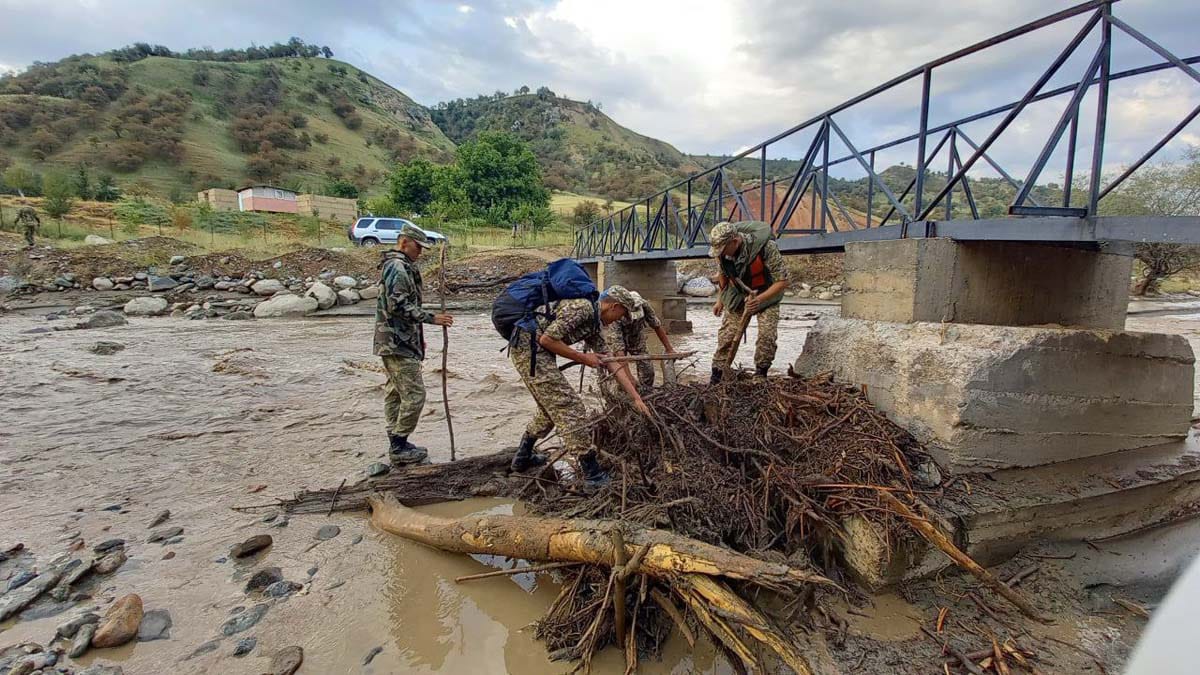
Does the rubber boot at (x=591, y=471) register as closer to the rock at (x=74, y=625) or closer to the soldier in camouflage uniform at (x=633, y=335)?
the soldier in camouflage uniform at (x=633, y=335)

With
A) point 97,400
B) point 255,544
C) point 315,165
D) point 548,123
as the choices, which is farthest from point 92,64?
point 255,544

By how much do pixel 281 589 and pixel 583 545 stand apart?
1.84 metres

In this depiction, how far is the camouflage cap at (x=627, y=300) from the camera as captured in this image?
13.4 ft

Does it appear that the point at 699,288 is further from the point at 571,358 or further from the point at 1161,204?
the point at 571,358

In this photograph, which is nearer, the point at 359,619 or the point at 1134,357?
the point at 359,619

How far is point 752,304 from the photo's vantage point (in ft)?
16.1

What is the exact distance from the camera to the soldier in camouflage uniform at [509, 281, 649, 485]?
3.79m

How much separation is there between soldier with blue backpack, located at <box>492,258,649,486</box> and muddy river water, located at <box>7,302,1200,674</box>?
0.84 m

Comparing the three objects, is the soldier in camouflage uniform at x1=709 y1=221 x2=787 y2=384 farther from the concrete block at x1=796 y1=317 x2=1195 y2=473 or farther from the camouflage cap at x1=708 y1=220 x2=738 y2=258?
the concrete block at x1=796 y1=317 x2=1195 y2=473

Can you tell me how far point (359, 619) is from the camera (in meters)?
2.78

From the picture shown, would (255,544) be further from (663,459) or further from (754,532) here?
(754,532)

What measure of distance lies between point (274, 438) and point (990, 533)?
6.35 meters

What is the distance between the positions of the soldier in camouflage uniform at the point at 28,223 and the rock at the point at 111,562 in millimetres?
22431

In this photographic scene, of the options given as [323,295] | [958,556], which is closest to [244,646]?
[958,556]
